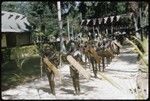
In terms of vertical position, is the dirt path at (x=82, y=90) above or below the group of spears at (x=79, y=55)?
below

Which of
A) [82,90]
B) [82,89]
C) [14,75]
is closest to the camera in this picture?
[82,90]

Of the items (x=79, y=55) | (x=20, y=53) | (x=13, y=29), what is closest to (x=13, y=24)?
(x=13, y=29)

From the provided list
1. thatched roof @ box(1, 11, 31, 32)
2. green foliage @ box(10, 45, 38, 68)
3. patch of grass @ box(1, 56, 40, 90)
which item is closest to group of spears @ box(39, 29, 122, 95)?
patch of grass @ box(1, 56, 40, 90)

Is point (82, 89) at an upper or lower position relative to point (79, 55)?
lower

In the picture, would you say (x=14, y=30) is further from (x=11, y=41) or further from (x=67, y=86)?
(x=67, y=86)

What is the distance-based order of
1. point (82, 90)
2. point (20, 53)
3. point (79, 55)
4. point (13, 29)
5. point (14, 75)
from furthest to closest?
point (13, 29) < point (20, 53) < point (14, 75) < point (82, 90) < point (79, 55)

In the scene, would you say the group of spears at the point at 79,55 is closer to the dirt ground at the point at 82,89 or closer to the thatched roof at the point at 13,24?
the dirt ground at the point at 82,89

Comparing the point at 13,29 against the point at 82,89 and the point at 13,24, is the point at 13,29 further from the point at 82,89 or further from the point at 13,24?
the point at 82,89

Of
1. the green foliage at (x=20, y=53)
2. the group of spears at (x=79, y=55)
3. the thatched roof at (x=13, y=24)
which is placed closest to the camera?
the group of spears at (x=79, y=55)

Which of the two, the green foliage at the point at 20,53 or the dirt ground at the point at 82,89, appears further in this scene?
the green foliage at the point at 20,53

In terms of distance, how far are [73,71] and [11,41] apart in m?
22.9

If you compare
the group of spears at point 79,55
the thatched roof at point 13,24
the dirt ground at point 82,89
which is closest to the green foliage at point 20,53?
the thatched roof at point 13,24

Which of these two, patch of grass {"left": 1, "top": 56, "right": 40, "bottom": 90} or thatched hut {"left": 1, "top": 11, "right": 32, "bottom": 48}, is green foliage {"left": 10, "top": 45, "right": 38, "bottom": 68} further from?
thatched hut {"left": 1, "top": 11, "right": 32, "bottom": 48}

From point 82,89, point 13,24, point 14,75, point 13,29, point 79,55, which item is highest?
point 79,55
